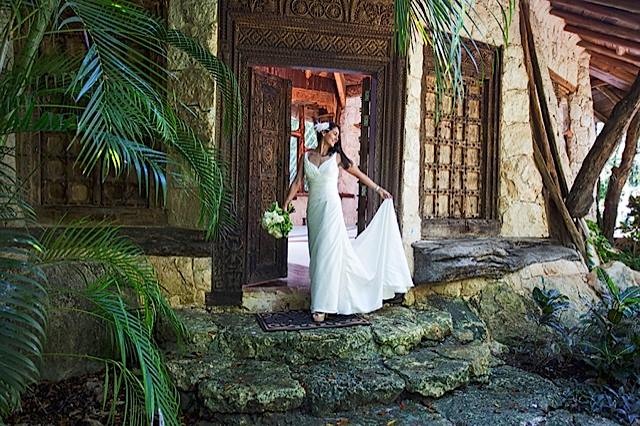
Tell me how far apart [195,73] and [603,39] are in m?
4.46

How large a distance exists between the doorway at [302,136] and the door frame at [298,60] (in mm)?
141

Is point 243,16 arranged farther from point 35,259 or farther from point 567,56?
point 567,56

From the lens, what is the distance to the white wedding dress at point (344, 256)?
3865 mm

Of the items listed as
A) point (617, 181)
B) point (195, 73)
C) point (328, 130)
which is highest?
point (195, 73)

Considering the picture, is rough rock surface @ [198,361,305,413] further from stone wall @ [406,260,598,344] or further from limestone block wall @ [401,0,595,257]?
limestone block wall @ [401,0,595,257]

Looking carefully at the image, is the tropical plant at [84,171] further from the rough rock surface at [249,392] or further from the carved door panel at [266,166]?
the carved door panel at [266,166]

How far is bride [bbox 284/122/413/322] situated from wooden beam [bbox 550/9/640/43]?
3.09m

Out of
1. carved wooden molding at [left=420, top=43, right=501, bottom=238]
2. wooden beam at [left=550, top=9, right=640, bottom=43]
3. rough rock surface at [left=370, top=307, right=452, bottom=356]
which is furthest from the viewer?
wooden beam at [left=550, top=9, right=640, bottom=43]

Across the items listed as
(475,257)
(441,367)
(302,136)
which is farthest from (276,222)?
(302,136)

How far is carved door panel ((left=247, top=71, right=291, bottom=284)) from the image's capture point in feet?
15.0

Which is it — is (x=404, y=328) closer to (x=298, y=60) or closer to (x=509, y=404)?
(x=509, y=404)

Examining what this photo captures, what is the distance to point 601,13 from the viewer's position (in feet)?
15.8

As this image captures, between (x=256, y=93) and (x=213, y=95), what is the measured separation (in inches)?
28.1

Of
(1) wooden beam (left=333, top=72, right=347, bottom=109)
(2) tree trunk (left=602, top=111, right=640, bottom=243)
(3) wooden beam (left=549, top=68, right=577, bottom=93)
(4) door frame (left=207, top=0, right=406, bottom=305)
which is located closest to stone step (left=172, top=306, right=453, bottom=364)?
(4) door frame (left=207, top=0, right=406, bottom=305)
